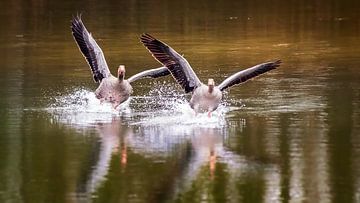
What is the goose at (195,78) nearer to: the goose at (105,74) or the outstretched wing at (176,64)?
the outstretched wing at (176,64)

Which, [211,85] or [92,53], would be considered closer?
[211,85]

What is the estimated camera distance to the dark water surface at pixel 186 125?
43.4ft

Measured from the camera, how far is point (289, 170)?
14.1 meters

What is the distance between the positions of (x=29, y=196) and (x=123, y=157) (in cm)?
246

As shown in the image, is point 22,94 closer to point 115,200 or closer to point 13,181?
point 13,181

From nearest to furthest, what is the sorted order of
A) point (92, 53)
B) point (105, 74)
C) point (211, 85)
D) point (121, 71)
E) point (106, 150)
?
point (106, 150) < point (211, 85) < point (121, 71) < point (105, 74) < point (92, 53)

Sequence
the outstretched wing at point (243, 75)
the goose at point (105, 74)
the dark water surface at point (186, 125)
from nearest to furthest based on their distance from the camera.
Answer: the dark water surface at point (186, 125) < the outstretched wing at point (243, 75) < the goose at point (105, 74)

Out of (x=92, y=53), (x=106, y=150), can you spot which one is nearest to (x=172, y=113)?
(x=92, y=53)

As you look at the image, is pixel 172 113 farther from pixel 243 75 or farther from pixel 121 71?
pixel 243 75

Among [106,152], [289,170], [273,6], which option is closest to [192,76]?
[106,152]

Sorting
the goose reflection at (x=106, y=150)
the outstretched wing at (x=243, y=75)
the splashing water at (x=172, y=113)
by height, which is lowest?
the goose reflection at (x=106, y=150)

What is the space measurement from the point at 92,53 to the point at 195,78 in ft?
8.05

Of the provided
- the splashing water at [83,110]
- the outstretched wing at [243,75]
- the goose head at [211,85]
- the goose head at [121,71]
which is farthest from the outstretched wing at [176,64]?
the splashing water at [83,110]

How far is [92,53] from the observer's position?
65.1 ft
